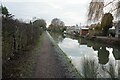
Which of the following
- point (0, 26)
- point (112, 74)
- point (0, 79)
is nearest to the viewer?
point (112, 74)

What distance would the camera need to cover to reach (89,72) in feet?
16.6

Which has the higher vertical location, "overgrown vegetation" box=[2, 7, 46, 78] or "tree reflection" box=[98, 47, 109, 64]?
"overgrown vegetation" box=[2, 7, 46, 78]

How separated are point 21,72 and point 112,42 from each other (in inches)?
1003

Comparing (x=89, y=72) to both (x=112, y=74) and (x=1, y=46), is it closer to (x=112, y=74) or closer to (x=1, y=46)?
(x=112, y=74)

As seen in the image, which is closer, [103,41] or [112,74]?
[112,74]

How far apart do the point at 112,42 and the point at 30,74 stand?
25585mm

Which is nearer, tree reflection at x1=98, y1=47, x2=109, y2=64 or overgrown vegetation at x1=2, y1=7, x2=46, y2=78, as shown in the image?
overgrown vegetation at x1=2, y1=7, x2=46, y2=78

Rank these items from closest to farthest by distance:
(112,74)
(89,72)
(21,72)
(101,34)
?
1. (112,74)
2. (89,72)
3. (21,72)
4. (101,34)

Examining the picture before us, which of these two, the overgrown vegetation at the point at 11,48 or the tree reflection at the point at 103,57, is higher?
the overgrown vegetation at the point at 11,48

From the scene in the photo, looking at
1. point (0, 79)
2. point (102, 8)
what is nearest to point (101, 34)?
point (102, 8)

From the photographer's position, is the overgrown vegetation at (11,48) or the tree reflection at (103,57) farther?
the tree reflection at (103,57)

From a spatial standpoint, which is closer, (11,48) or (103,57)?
(11,48)

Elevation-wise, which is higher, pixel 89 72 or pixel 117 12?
pixel 117 12

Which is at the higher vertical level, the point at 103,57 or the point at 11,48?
the point at 11,48
